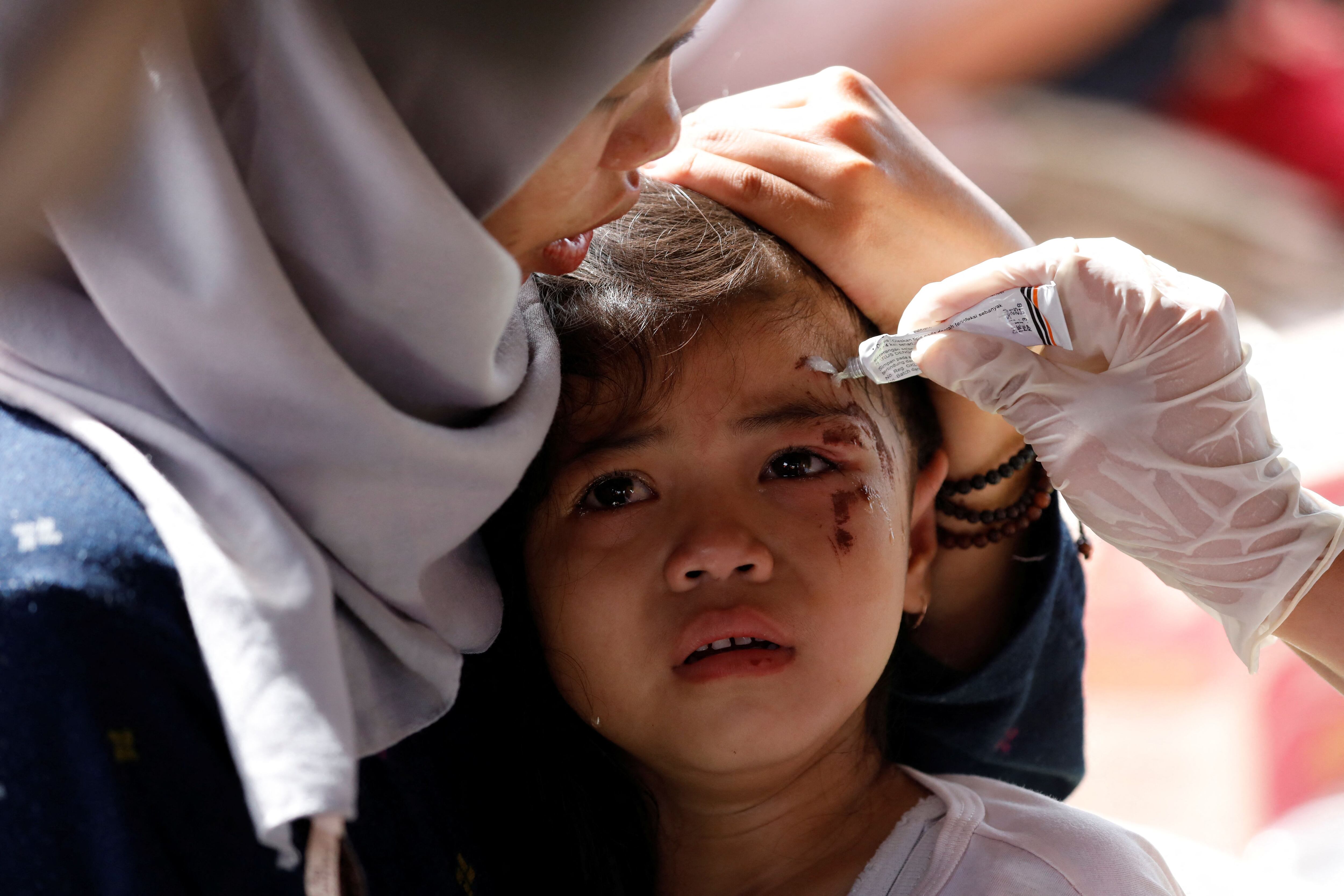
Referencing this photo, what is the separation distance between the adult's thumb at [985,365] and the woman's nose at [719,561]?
237mm

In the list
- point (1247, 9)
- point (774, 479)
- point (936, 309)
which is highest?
point (1247, 9)

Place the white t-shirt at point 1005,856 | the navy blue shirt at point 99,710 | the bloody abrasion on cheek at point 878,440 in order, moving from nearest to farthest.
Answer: the navy blue shirt at point 99,710 < the white t-shirt at point 1005,856 < the bloody abrasion on cheek at point 878,440

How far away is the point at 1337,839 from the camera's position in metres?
2.04

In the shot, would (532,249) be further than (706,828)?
No

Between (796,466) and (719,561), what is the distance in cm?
17

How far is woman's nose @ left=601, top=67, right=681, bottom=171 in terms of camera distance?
3.22ft

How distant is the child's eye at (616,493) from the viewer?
1.25m

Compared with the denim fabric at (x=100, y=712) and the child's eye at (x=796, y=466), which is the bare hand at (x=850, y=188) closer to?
the child's eye at (x=796, y=466)

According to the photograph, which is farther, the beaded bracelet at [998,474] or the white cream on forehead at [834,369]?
the beaded bracelet at [998,474]

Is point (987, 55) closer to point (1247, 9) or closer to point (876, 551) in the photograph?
point (1247, 9)

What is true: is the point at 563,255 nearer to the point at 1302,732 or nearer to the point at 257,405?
the point at 257,405

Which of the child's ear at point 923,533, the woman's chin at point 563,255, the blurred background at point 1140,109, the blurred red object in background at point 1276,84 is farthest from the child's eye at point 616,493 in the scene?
the blurred red object in background at point 1276,84

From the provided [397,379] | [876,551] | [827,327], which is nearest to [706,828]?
[876,551]

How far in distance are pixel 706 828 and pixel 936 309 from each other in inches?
25.0
